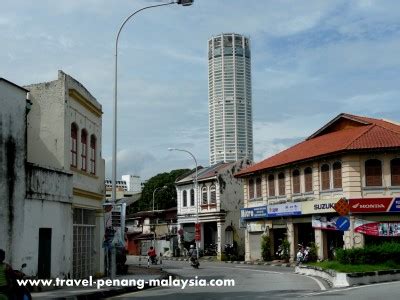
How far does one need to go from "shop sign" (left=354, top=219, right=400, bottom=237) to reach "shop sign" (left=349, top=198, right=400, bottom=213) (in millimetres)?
811

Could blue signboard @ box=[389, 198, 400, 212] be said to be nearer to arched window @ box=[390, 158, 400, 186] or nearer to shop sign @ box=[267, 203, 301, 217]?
arched window @ box=[390, 158, 400, 186]

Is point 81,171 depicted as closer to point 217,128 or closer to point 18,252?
point 18,252

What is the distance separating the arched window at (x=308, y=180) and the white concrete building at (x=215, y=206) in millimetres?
15023

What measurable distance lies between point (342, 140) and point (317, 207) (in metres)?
4.67

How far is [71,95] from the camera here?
23.3m

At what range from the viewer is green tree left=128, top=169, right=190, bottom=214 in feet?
264

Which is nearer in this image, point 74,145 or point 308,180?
point 74,145

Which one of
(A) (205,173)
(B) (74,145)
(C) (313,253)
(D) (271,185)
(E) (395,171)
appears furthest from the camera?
(A) (205,173)

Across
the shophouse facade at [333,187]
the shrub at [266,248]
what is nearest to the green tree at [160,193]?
the shophouse facade at [333,187]

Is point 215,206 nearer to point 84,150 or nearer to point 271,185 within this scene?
point 271,185

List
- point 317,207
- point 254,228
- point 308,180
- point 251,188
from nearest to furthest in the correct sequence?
point 317,207 < point 308,180 < point 254,228 < point 251,188

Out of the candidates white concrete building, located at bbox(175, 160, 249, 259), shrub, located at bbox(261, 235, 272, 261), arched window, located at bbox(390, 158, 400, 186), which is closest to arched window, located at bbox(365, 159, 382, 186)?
arched window, located at bbox(390, 158, 400, 186)

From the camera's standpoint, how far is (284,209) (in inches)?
1665

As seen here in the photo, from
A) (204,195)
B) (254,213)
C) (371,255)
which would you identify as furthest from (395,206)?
(204,195)
